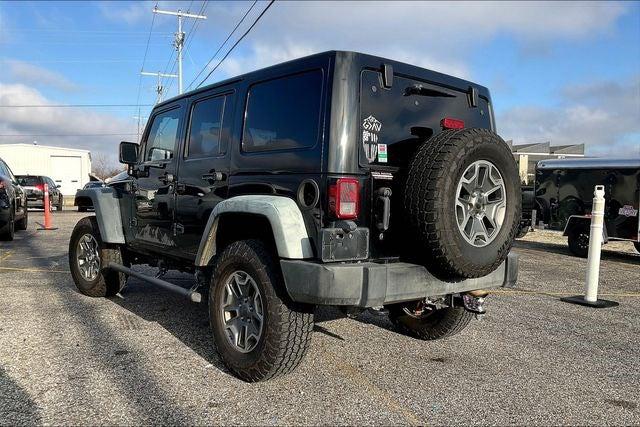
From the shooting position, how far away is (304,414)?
305 centimetres

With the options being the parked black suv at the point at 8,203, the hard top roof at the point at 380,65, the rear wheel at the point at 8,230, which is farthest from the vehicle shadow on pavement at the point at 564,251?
the rear wheel at the point at 8,230

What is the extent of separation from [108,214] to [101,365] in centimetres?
218

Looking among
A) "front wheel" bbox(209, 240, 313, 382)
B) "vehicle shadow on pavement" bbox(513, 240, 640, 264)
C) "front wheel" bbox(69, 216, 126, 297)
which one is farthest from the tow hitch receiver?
"vehicle shadow on pavement" bbox(513, 240, 640, 264)

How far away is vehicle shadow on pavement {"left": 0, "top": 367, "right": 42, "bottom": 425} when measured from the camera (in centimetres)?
291

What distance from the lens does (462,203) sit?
3342 mm

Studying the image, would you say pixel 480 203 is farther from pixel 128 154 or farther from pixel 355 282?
pixel 128 154

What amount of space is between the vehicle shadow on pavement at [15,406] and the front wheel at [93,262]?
2242 millimetres

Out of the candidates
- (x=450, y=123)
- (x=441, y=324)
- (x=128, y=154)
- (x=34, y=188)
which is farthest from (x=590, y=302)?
(x=34, y=188)

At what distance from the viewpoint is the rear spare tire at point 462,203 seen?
3.13 metres

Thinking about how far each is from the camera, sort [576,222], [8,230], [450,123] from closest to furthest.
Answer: [450,123] < [8,230] < [576,222]

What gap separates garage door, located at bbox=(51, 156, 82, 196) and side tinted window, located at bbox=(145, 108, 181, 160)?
43778 mm

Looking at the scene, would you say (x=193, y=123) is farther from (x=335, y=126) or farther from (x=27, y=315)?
(x=27, y=315)

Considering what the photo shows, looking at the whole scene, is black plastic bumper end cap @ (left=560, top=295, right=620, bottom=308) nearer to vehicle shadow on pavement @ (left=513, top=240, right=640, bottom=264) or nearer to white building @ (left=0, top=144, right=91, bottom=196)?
vehicle shadow on pavement @ (left=513, top=240, right=640, bottom=264)

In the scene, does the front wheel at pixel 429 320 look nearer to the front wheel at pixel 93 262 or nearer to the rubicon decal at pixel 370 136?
the rubicon decal at pixel 370 136
